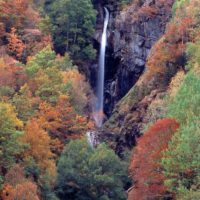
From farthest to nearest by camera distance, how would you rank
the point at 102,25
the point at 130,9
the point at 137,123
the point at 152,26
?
the point at 102,25
the point at 130,9
the point at 152,26
the point at 137,123

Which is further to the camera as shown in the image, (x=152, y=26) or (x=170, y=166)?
(x=152, y=26)

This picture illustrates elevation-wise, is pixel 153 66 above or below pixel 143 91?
above

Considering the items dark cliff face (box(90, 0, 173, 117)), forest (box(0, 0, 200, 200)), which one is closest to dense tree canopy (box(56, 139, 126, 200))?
→ forest (box(0, 0, 200, 200))

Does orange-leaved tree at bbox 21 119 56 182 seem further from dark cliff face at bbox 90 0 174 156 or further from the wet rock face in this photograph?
the wet rock face

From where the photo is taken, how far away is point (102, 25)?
184 ft

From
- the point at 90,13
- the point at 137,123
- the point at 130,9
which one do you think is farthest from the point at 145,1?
the point at 137,123

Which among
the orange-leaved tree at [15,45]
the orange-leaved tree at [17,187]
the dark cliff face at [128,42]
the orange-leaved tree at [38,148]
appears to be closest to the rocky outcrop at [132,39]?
the dark cliff face at [128,42]

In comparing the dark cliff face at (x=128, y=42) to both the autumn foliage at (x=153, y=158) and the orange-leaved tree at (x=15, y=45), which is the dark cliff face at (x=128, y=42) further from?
the autumn foliage at (x=153, y=158)

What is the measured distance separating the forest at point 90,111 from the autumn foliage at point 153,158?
7cm

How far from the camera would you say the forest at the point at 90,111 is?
23.1 metres

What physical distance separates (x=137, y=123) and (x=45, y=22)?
21570 mm

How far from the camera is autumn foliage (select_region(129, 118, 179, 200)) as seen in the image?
75.5 ft

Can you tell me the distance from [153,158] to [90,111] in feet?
88.2

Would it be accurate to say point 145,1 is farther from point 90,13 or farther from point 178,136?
point 178,136
